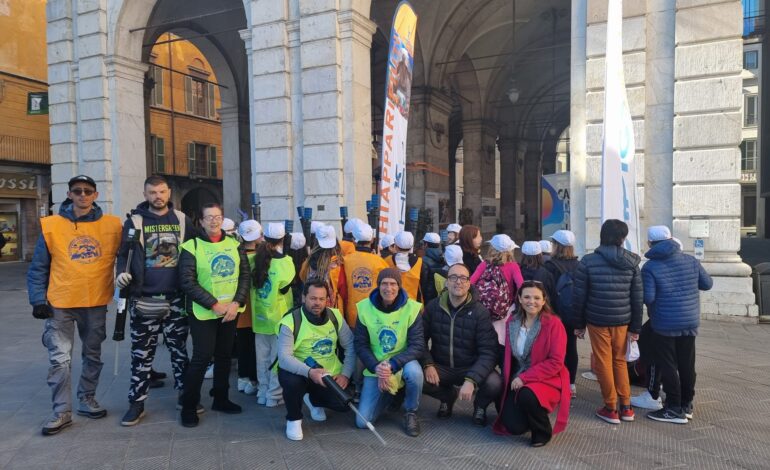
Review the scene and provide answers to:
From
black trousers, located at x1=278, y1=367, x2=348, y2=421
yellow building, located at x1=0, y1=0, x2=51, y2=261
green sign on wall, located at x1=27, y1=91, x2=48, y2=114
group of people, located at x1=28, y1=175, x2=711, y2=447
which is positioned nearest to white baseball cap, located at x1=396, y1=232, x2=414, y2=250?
group of people, located at x1=28, y1=175, x2=711, y2=447

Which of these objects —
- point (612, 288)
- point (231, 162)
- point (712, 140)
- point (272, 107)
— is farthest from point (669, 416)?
point (231, 162)

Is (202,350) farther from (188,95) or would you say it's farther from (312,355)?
(188,95)

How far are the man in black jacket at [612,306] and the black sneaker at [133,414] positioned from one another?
12.6 ft

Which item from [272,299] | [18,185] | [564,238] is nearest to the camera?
[272,299]

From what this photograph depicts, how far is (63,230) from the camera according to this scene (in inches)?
170

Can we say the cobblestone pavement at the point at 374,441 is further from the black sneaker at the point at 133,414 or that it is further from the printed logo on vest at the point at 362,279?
the printed logo on vest at the point at 362,279

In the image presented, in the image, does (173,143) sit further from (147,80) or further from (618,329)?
(618,329)

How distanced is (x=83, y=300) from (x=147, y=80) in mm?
15311

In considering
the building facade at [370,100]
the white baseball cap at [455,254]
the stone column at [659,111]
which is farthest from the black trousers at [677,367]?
the stone column at [659,111]

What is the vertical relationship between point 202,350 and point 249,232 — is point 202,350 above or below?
below

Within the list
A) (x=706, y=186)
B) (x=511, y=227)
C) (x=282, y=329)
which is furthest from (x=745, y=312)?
(x=511, y=227)

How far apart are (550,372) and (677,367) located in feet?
4.18

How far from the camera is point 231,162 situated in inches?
741

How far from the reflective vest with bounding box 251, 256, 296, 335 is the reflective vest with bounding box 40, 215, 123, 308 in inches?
50.6
